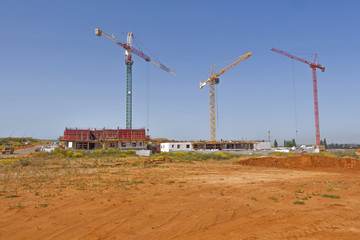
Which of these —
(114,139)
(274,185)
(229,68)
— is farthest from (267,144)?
(274,185)

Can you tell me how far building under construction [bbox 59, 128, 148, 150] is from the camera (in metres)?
56.5

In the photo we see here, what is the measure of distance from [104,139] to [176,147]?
1782 cm

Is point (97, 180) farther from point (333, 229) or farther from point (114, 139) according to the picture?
point (114, 139)

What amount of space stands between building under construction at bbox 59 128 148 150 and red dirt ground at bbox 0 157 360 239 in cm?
4313

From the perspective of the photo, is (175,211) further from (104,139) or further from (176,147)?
(176,147)

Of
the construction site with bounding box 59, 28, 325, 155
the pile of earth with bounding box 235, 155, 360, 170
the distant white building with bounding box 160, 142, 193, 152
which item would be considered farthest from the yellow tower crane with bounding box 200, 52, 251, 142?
the pile of earth with bounding box 235, 155, 360, 170

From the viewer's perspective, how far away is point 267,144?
71.9 m

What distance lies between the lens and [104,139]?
5578 centimetres

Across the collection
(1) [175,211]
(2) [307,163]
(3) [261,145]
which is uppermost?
(3) [261,145]

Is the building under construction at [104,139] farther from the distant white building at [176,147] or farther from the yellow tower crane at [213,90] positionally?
the yellow tower crane at [213,90]

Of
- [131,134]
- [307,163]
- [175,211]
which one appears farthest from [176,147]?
[175,211]

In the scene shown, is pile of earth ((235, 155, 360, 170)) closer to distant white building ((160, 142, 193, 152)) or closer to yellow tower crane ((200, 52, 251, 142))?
distant white building ((160, 142, 193, 152))

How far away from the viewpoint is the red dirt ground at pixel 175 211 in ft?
23.4

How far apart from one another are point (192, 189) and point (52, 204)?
23.2 feet
